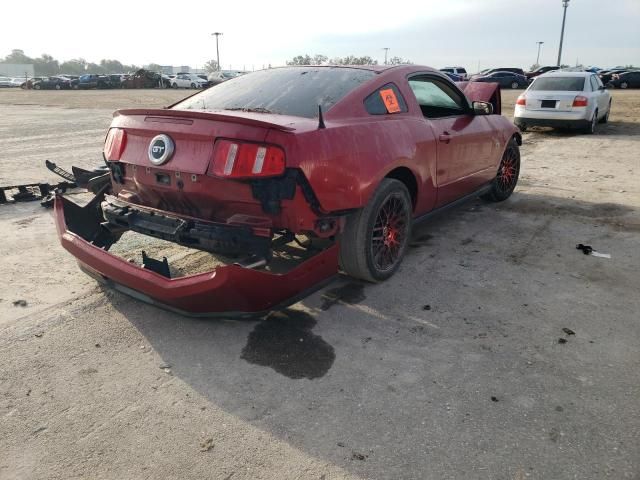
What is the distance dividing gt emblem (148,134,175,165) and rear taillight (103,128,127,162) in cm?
31

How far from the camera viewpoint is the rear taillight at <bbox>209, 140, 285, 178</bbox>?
9.00 feet

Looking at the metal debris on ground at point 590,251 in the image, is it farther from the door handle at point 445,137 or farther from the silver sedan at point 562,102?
the silver sedan at point 562,102

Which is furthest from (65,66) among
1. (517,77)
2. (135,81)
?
(517,77)

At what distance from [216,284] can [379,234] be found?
1.46 meters

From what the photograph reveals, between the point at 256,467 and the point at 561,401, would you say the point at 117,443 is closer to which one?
the point at 256,467

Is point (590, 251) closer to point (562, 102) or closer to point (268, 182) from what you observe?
point (268, 182)

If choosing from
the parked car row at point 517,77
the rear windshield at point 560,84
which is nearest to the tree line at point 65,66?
the parked car row at point 517,77

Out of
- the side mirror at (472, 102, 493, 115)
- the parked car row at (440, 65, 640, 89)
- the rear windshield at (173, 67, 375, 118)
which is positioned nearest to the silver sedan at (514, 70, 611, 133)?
the side mirror at (472, 102, 493, 115)

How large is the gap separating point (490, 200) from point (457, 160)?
189 centimetres

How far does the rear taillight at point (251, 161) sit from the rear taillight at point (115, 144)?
96cm

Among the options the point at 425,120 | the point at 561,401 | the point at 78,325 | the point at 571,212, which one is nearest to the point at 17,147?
the point at 78,325

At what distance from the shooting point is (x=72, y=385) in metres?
2.59

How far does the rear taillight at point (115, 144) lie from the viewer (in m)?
3.32

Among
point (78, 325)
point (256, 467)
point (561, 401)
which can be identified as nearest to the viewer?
point (256, 467)
